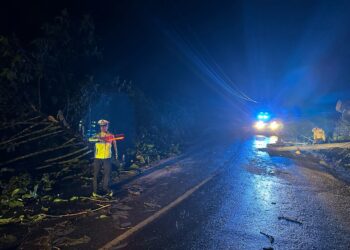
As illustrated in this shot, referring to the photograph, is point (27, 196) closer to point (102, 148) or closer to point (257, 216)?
point (102, 148)

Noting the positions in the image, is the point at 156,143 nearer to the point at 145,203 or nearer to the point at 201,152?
→ the point at 201,152

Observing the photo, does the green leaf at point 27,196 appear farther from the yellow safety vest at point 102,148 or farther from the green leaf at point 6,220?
the yellow safety vest at point 102,148

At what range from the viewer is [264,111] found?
27344mm

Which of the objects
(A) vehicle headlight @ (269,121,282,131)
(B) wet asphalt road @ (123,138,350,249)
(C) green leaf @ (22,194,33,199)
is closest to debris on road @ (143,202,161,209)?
(B) wet asphalt road @ (123,138,350,249)

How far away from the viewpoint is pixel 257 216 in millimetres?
6777

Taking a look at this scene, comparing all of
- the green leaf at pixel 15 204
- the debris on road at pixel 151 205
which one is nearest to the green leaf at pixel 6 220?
the green leaf at pixel 15 204

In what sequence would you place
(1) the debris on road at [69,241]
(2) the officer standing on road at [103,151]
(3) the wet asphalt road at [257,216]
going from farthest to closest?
(2) the officer standing on road at [103,151], (3) the wet asphalt road at [257,216], (1) the debris on road at [69,241]

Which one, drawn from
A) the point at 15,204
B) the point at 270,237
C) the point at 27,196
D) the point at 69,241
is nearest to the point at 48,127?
the point at 27,196

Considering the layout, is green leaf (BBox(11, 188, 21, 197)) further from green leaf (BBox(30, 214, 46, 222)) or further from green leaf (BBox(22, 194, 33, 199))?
green leaf (BBox(30, 214, 46, 222))

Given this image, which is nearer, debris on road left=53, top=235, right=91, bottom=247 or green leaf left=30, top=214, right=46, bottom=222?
debris on road left=53, top=235, right=91, bottom=247

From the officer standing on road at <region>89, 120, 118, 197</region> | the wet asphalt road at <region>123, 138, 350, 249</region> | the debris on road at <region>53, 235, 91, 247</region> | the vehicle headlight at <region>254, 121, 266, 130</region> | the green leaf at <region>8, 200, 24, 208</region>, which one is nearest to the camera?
the debris on road at <region>53, 235, 91, 247</region>

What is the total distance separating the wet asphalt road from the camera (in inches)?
214

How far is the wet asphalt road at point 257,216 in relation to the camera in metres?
5.45

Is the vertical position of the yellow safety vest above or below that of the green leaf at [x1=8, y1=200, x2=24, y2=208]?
above
